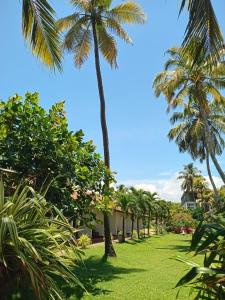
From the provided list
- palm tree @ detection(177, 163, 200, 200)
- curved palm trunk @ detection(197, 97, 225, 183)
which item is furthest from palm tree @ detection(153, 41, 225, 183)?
palm tree @ detection(177, 163, 200, 200)

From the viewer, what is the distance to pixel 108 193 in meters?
12.0

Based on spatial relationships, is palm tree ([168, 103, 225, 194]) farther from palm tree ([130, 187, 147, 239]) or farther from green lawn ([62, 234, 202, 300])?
green lawn ([62, 234, 202, 300])

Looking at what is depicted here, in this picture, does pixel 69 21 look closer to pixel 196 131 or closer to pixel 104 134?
pixel 104 134

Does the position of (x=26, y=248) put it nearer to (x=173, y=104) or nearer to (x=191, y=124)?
(x=173, y=104)

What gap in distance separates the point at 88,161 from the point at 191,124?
2730 centimetres

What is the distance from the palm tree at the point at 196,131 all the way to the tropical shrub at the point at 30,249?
30425 millimetres

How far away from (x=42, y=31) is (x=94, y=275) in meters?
9.11

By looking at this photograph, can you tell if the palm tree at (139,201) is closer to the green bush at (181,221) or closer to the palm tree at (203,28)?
the green bush at (181,221)

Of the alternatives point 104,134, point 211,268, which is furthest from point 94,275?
point 211,268

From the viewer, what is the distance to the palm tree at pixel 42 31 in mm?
7891

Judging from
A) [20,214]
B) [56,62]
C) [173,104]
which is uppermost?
[173,104]

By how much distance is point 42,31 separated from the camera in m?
8.27

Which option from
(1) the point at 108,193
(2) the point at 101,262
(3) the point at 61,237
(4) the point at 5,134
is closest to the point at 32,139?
(4) the point at 5,134

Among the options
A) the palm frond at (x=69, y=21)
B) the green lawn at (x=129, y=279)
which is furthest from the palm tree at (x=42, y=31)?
the palm frond at (x=69, y=21)
